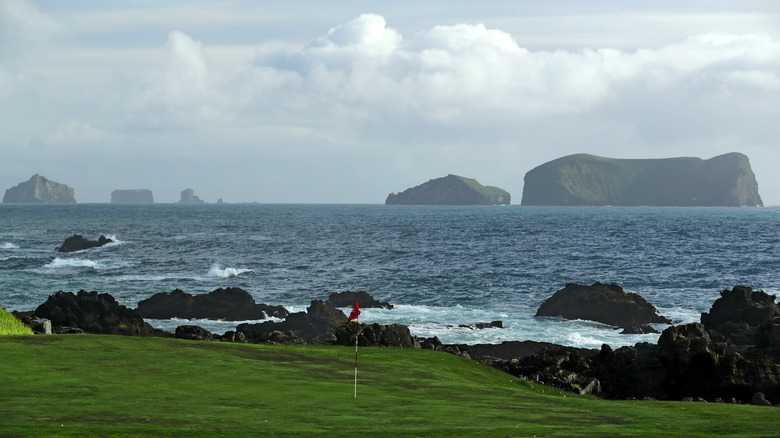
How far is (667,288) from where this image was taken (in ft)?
209

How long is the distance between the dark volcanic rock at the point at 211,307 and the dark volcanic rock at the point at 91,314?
9253 mm

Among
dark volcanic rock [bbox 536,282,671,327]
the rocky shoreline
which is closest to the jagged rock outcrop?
the rocky shoreline

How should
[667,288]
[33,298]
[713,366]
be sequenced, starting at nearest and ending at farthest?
1. [713,366]
2. [33,298]
3. [667,288]

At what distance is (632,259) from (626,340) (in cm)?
4717

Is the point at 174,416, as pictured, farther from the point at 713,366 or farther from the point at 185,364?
the point at 713,366

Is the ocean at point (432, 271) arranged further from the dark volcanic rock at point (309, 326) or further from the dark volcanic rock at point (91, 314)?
the dark volcanic rock at point (91, 314)

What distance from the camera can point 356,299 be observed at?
179ft

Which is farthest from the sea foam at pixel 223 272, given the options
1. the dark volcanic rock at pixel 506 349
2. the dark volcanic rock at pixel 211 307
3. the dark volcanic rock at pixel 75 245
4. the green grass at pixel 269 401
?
the green grass at pixel 269 401

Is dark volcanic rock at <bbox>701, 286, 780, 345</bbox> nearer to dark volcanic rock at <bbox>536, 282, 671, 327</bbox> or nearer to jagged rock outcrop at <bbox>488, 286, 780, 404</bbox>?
dark volcanic rock at <bbox>536, 282, 671, 327</bbox>

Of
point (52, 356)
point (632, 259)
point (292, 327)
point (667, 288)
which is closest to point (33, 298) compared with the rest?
point (292, 327)

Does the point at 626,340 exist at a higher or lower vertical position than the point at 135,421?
lower

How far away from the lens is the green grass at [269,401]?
39.8ft

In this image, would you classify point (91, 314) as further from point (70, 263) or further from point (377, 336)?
point (70, 263)

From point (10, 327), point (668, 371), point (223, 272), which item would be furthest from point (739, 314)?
point (223, 272)
